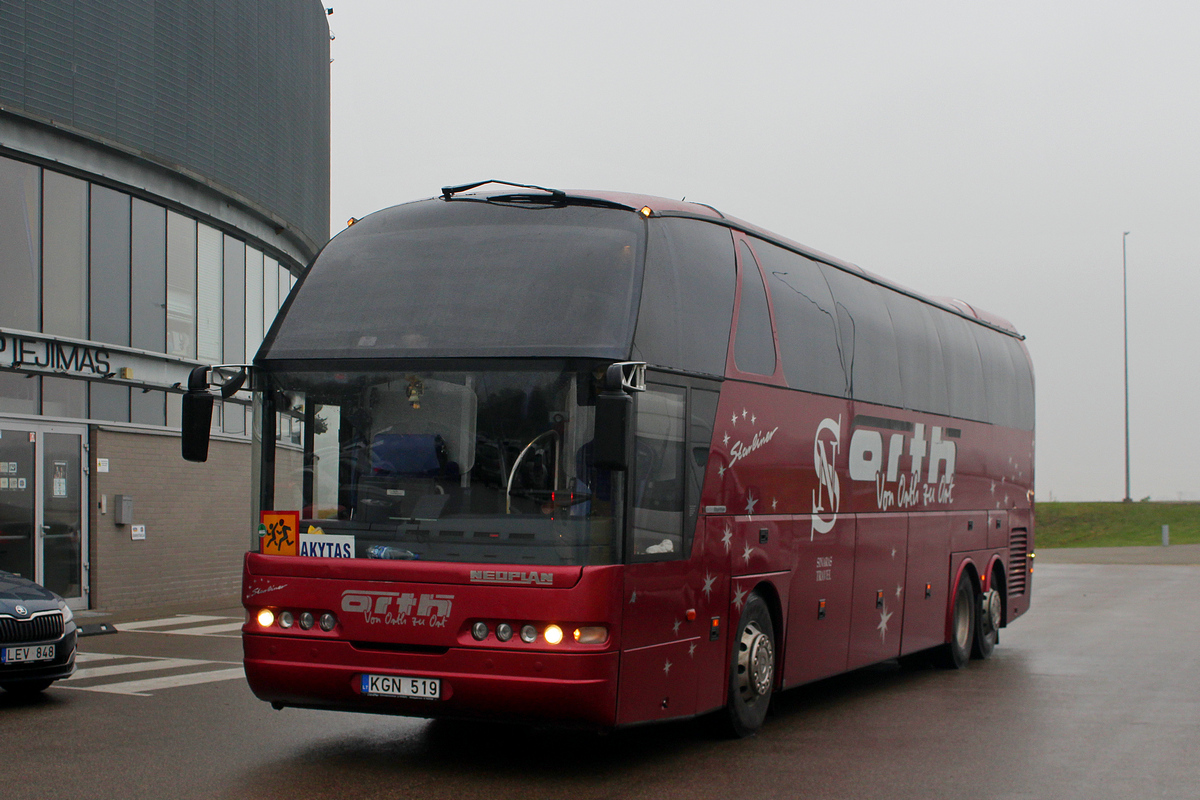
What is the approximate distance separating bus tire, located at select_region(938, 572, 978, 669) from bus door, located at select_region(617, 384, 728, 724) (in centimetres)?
621

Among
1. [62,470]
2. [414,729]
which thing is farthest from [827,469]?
[62,470]

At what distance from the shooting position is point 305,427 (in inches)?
324

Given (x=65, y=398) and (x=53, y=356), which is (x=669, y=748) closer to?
(x=53, y=356)

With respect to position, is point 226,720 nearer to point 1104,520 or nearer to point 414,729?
point 414,729

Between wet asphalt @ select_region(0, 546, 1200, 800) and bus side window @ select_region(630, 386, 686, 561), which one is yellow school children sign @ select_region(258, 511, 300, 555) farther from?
bus side window @ select_region(630, 386, 686, 561)

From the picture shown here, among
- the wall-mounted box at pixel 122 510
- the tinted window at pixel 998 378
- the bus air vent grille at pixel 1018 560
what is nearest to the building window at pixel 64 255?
the wall-mounted box at pixel 122 510

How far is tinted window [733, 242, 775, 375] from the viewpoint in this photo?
9344 millimetres

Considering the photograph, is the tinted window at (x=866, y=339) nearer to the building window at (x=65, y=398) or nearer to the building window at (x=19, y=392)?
the building window at (x=19, y=392)

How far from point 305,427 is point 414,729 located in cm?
274

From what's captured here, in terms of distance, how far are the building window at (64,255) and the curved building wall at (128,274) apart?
0.10ft

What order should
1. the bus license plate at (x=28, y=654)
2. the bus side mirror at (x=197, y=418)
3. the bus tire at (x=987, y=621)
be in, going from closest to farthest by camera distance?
the bus side mirror at (x=197, y=418) → the bus license plate at (x=28, y=654) → the bus tire at (x=987, y=621)

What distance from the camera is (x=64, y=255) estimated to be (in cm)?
2003

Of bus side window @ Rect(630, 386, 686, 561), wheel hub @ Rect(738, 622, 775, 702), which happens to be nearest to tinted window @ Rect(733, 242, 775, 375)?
bus side window @ Rect(630, 386, 686, 561)

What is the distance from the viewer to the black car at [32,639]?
10.6 metres
